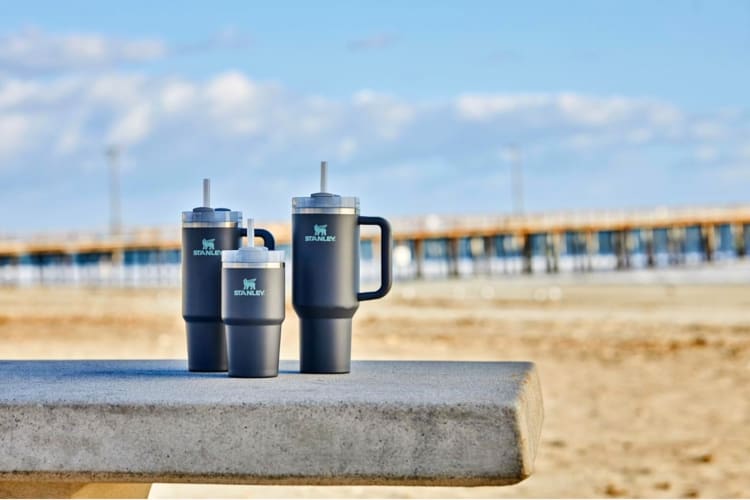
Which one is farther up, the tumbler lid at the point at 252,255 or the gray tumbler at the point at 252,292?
the tumbler lid at the point at 252,255

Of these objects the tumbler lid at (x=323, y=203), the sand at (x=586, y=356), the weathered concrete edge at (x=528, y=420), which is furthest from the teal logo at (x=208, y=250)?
the sand at (x=586, y=356)

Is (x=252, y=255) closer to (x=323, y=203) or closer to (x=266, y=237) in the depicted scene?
(x=323, y=203)

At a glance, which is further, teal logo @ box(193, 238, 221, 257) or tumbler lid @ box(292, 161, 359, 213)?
teal logo @ box(193, 238, 221, 257)

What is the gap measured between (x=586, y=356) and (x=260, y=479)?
33.7 feet

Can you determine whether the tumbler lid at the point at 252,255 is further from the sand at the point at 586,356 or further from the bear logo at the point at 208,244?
the sand at the point at 586,356

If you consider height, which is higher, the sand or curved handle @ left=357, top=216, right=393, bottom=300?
curved handle @ left=357, top=216, right=393, bottom=300

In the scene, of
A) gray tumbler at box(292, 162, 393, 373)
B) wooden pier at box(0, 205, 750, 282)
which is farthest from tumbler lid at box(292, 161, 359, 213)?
wooden pier at box(0, 205, 750, 282)

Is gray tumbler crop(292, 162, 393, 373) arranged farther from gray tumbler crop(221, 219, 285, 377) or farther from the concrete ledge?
the concrete ledge

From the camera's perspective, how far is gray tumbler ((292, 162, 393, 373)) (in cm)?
242

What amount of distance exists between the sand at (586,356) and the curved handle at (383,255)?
261 centimetres

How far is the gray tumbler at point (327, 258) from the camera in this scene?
2.42m

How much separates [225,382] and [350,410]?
45 centimetres

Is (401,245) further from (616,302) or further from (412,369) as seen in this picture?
(412,369)

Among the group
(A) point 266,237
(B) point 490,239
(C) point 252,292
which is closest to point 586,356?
(A) point 266,237
